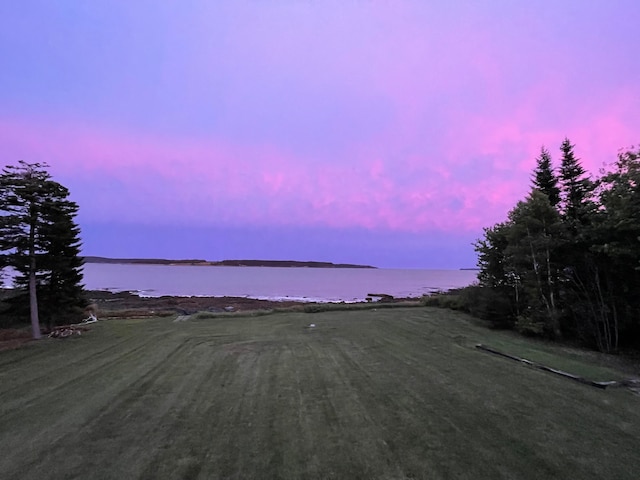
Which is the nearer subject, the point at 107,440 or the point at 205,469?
the point at 205,469

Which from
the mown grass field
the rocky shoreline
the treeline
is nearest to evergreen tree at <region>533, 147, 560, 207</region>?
the treeline

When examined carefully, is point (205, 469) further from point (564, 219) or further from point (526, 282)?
point (564, 219)

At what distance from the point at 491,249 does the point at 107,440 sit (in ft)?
56.8

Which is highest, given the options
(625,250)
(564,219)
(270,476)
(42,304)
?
(564,219)

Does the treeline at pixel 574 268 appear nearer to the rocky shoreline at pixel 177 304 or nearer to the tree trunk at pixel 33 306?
the tree trunk at pixel 33 306

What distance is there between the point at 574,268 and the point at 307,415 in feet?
41.8

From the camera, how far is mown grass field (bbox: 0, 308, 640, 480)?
454cm

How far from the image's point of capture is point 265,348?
1200 centimetres

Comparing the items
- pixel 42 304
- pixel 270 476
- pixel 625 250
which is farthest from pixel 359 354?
pixel 42 304

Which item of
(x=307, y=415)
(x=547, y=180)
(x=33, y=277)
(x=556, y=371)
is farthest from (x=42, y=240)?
(x=547, y=180)

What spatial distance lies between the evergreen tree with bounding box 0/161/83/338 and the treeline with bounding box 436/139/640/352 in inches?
683

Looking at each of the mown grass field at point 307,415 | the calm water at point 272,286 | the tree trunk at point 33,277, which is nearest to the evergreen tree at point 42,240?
the tree trunk at point 33,277

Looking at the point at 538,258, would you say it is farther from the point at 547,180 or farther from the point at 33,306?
the point at 33,306

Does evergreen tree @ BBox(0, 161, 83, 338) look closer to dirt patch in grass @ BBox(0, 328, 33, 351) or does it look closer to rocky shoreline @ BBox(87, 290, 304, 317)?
dirt patch in grass @ BBox(0, 328, 33, 351)
